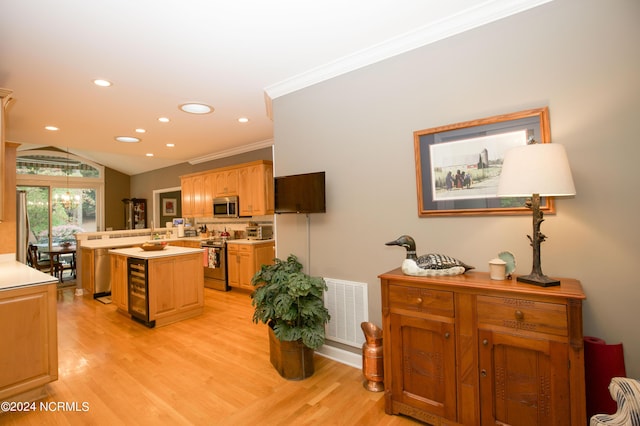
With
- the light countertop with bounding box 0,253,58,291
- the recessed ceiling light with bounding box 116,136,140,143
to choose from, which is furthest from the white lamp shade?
the recessed ceiling light with bounding box 116,136,140,143

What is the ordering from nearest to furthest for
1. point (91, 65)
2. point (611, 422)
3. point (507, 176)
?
1. point (611, 422)
2. point (507, 176)
3. point (91, 65)

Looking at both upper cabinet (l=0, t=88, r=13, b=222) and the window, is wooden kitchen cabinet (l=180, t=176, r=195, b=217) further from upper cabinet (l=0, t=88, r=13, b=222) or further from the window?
upper cabinet (l=0, t=88, r=13, b=222)

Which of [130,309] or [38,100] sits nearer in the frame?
[38,100]

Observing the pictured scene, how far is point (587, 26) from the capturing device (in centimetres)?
174

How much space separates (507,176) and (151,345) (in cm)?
352

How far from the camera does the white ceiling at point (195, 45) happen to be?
6.46ft

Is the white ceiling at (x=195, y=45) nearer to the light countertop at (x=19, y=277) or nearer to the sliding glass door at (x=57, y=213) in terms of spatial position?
the light countertop at (x=19, y=277)

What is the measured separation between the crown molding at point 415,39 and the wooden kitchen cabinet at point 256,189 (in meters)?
2.41

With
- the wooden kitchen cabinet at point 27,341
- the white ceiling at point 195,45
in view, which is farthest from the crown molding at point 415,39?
the wooden kitchen cabinet at point 27,341

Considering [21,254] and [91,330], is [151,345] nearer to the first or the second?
[91,330]

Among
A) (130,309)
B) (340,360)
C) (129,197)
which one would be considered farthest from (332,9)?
(129,197)

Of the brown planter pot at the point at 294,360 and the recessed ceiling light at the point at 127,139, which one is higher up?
the recessed ceiling light at the point at 127,139

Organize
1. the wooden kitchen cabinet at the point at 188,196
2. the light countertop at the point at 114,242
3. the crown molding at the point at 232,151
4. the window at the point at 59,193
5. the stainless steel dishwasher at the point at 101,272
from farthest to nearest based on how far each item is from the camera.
Result: the window at the point at 59,193 < the wooden kitchen cabinet at the point at 188,196 < the crown molding at the point at 232,151 < the light countertop at the point at 114,242 < the stainless steel dishwasher at the point at 101,272

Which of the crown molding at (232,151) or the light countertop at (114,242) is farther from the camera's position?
the crown molding at (232,151)
